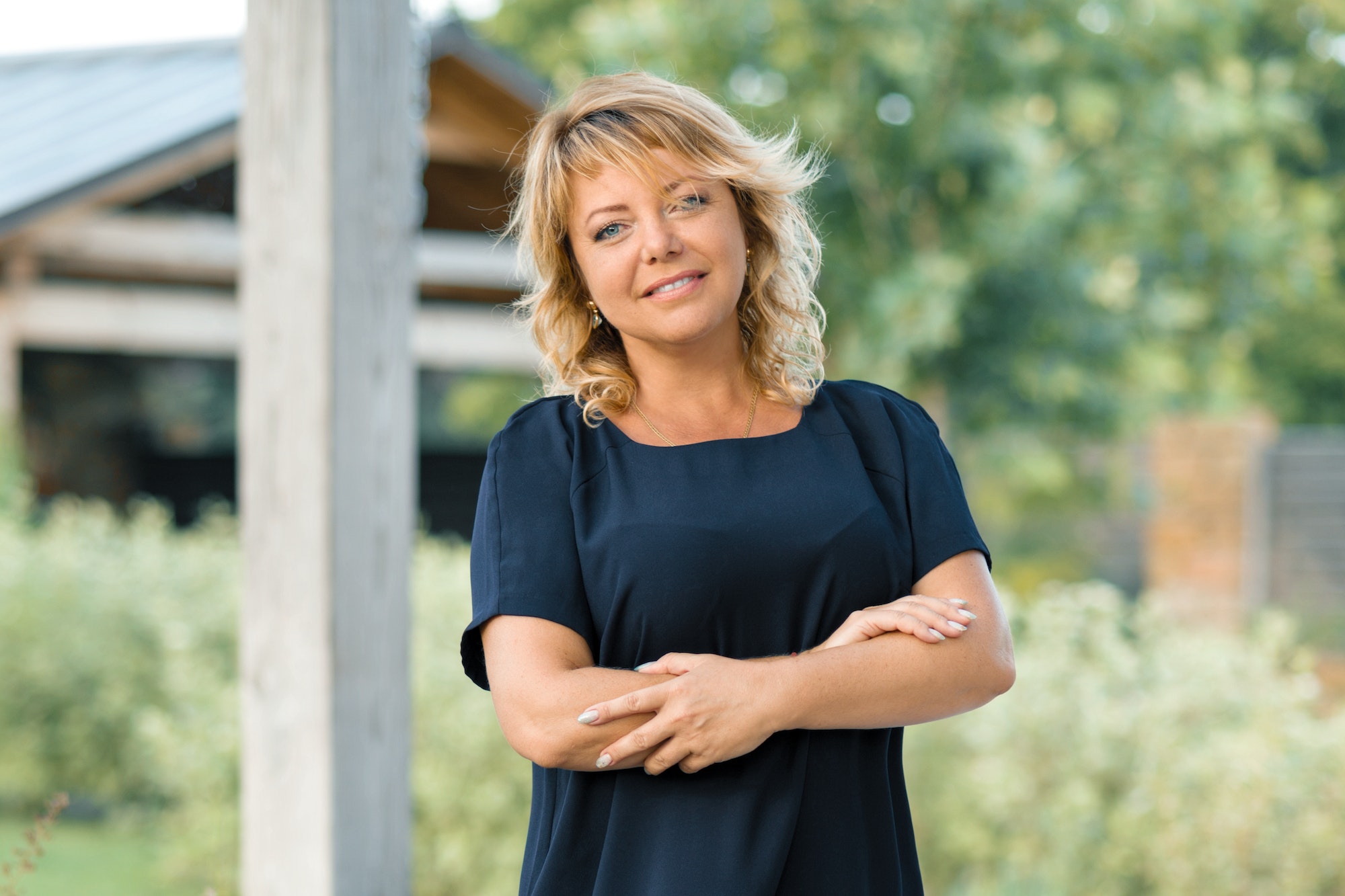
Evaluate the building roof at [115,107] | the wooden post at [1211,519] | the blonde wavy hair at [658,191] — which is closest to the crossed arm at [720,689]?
the blonde wavy hair at [658,191]

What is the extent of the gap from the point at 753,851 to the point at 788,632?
0.26 m

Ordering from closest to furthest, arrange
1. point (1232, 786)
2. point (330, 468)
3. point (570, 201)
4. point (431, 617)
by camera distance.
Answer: point (570, 201), point (330, 468), point (1232, 786), point (431, 617)

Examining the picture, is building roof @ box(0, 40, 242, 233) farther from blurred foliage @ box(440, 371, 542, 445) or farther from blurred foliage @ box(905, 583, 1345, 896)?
blurred foliage @ box(905, 583, 1345, 896)

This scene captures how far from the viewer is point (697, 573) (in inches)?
59.8

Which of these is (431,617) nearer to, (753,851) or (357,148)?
(357,148)

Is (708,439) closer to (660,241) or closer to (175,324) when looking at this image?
(660,241)

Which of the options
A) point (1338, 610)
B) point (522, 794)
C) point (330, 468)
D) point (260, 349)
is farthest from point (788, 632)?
point (1338, 610)

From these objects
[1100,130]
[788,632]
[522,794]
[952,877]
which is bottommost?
[952,877]

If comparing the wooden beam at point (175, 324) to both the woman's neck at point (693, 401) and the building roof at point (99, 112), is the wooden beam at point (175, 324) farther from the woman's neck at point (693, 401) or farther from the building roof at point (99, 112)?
the woman's neck at point (693, 401)

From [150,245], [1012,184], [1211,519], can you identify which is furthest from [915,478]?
[1211,519]

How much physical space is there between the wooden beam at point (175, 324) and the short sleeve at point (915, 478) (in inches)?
195

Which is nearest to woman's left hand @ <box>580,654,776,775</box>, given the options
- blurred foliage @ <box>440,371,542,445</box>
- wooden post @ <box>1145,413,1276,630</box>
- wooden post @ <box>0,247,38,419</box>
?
wooden post @ <box>0,247,38,419</box>

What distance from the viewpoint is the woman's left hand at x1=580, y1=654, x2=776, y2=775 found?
1.43m

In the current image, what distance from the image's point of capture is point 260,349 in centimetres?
247
